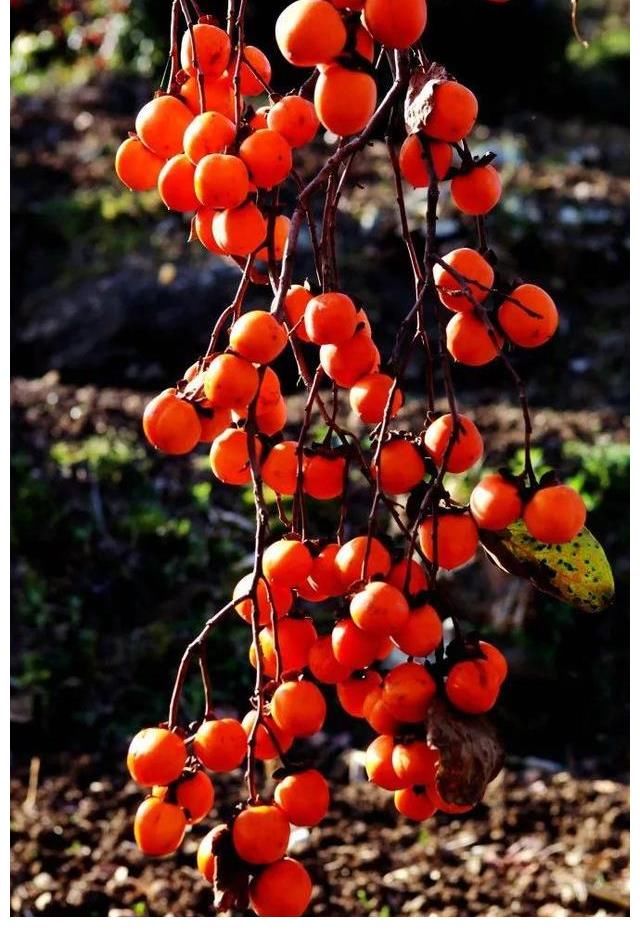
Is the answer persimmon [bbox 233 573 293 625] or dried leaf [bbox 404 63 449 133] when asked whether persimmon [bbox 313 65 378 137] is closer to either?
dried leaf [bbox 404 63 449 133]

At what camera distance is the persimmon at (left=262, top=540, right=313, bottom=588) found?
929 mm

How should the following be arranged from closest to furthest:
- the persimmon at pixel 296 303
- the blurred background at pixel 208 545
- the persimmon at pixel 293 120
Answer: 1. the persimmon at pixel 293 120
2. the persimmon at pixel 296 303
3. the blurred background at pixel 208 545

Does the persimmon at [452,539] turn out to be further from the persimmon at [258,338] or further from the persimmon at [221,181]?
the persimmon at [221,181]

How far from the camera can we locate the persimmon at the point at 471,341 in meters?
0.94

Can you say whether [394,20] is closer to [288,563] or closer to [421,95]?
[421,95]

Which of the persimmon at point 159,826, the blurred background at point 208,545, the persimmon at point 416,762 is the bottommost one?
the blurred background at point 208,545

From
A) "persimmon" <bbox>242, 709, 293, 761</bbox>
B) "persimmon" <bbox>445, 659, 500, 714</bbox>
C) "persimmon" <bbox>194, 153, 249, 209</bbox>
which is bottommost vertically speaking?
"persimmon" <bbox>242, 709, 293, 761</bbox>

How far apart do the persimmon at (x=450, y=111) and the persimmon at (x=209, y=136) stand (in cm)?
15

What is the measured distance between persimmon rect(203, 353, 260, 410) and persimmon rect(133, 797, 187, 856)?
344 millimetres

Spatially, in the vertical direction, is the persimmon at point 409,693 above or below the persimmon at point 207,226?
below

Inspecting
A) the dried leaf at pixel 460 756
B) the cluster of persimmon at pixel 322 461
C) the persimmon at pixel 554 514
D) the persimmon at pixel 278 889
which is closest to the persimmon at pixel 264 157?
the cluster of persimmon at pixel 322 461

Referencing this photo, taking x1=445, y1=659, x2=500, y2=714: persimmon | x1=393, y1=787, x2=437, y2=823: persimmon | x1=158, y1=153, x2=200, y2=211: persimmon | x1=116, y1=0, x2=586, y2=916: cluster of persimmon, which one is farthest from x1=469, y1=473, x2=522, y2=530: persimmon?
x1=158, y1=153, x2=200, y2=211: persimmon

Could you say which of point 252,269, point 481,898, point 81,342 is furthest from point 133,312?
point 252,269

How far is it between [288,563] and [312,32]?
39 centimetres
